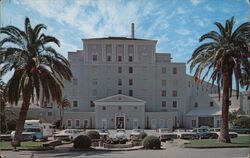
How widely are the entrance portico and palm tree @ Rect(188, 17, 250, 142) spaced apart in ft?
164

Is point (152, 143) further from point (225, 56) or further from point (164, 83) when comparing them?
point (164, 83)

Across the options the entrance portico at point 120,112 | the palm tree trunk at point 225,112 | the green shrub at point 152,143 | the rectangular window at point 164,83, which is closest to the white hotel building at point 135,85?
the rectangular window at point 164,83

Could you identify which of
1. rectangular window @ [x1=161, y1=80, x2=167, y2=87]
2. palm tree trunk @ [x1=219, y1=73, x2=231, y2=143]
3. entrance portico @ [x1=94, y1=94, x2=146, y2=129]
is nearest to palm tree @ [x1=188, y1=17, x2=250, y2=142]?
palm tree trunk @ [x1=219, y1=73, x2=231, y2=143]

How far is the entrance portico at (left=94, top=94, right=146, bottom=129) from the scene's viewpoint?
8525cm

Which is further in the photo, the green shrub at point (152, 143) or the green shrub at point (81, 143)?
the green shrub at point (81, 143)

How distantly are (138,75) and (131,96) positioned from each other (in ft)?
17.1

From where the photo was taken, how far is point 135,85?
92.3 meters

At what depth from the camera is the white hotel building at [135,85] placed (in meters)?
87.8

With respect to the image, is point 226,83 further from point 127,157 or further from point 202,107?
point 202,107

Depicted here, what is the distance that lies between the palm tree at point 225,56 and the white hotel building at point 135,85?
167 ft

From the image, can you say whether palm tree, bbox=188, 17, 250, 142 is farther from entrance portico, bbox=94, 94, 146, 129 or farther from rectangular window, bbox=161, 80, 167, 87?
rectangular window, bbox=161, 80, 167, 87

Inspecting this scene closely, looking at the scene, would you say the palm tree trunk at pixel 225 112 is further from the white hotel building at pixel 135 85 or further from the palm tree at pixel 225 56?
the white hotel building at pixel 135 85

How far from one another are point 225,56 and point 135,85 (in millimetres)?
58209

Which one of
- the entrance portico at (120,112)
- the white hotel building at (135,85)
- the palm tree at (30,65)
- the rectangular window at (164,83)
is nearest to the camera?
→ the palm tree at (30,65)
